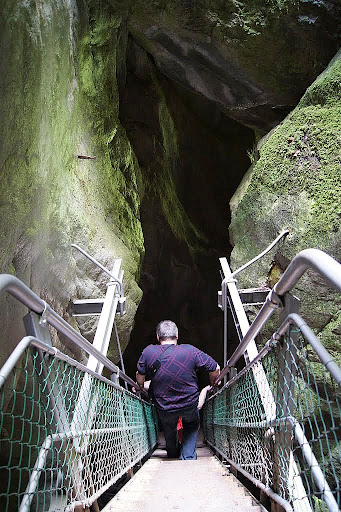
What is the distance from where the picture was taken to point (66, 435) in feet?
6.89

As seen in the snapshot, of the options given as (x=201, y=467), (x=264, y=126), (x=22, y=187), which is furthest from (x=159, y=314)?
(x=22, y=187)

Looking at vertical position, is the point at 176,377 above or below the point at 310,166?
below

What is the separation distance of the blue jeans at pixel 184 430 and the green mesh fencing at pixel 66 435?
0.51 metres

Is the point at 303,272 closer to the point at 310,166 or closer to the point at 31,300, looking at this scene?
the point at 31,300

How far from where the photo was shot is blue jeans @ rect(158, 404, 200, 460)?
4626 millimetres

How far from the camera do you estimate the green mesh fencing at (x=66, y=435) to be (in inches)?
68.7

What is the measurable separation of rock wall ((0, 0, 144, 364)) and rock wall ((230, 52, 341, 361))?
1905 mm

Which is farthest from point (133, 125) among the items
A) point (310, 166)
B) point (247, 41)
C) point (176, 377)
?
point (176, 377)

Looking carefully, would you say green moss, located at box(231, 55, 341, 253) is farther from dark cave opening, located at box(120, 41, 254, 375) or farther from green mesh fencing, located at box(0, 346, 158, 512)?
dark cave opening, located at box(120, 41, 254, 375)

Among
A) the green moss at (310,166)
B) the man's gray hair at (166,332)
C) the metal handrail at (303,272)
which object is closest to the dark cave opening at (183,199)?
the green moss at (310,166)

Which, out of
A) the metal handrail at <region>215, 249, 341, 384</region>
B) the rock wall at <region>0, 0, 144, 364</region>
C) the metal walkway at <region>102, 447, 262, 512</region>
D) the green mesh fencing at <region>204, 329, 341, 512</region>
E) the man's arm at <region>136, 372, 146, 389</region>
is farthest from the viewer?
the man's arm at <region>136, 372, 146, 389</region>

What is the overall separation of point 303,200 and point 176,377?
9.71 ft

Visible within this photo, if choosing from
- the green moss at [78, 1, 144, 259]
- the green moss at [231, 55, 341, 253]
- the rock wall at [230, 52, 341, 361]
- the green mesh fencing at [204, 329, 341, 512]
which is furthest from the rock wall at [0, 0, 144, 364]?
the green moss at [231, 55, 341, 253]

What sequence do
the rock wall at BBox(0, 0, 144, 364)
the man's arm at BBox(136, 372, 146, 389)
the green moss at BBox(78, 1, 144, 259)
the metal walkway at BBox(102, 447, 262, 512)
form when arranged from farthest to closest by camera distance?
1. the green moss at BBox(78, 1, 144, 259)
2. the man's arm at BBox(136, 372, 146, 389)
3. the rock wall at BBox(0, 0, 144, 364)
4. the metal walkway at BBox(102, 447, 262, 512)
